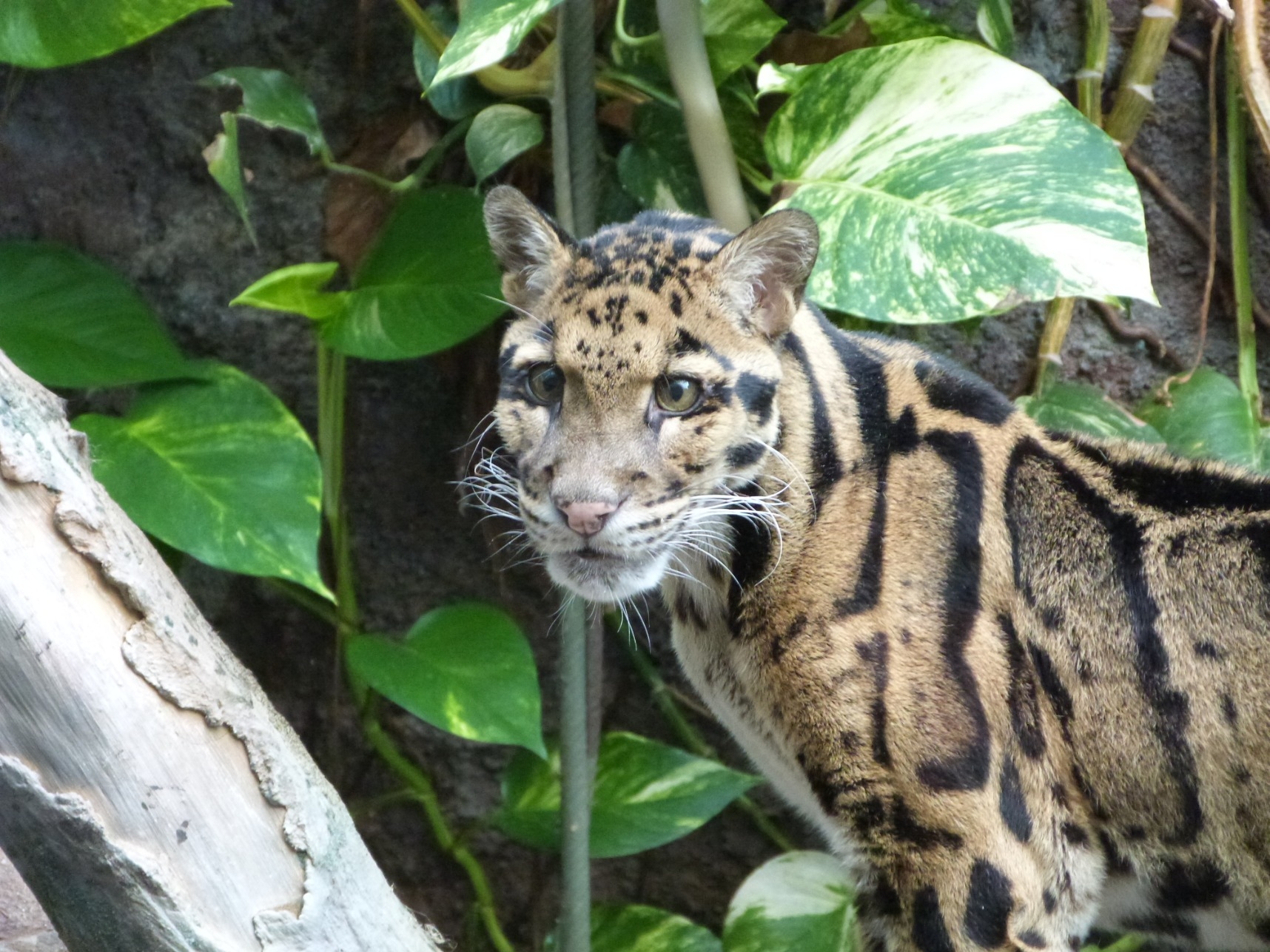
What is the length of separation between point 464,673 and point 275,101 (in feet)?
4.01

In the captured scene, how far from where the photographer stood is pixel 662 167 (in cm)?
268

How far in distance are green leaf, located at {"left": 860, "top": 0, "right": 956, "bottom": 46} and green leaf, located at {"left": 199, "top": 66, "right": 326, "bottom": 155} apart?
3.85 ft

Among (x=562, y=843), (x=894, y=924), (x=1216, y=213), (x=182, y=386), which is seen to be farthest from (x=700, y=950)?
(x=1216, y=213)

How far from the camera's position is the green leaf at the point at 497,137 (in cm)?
259

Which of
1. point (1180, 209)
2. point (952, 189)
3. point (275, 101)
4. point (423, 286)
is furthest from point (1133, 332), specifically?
point (275, 101)

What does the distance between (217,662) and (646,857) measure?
70.9 inches

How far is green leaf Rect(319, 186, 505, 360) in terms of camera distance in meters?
2.57

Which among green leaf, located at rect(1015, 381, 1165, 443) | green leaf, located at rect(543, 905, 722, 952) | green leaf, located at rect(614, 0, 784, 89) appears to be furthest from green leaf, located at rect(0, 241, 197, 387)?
green leaf, located at rect(1015, 381, 1165, 443)

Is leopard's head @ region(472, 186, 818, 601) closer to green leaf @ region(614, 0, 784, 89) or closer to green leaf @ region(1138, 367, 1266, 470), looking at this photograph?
green leaf @ region(614, 0, 784, 89)

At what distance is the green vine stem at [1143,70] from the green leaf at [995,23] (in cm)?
34

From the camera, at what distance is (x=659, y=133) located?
2.68 meters

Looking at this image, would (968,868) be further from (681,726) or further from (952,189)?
(681,726)

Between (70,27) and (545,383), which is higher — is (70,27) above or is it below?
above

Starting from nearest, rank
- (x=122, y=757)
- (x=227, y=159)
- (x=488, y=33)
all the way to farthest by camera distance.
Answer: (x=122, y=757) < (x=488, y=33) < (x=227, y=159)
